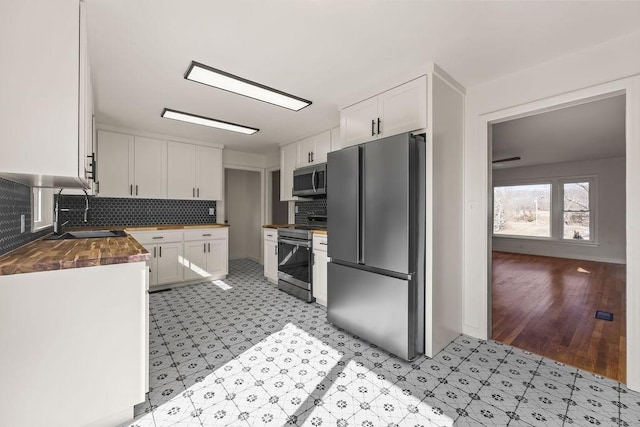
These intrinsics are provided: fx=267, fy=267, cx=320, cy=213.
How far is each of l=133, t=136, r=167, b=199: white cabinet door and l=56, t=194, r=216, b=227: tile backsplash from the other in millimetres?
308

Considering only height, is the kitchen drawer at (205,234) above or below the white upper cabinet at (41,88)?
below

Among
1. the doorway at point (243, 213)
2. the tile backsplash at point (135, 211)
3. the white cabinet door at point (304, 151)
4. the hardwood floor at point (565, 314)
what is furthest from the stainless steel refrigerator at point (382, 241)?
the doorway at point (243, 213)

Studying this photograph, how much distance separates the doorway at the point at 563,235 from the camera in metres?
2.60

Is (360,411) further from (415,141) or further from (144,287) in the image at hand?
(415,141)

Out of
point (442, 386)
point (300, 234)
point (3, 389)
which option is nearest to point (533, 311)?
point (442, 386)

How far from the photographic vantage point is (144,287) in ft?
5.08

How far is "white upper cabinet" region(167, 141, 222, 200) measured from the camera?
4.43 meters

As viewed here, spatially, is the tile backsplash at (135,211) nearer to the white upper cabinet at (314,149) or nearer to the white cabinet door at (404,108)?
the white upper cabinet at (314,149)

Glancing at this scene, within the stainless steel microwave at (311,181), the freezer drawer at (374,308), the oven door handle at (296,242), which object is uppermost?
the stainless steel microwave at (311,181)

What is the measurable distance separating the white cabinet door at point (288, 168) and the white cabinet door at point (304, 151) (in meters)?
0.09

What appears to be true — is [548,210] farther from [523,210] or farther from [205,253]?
[205,253]

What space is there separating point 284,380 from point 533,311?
3.17 meters

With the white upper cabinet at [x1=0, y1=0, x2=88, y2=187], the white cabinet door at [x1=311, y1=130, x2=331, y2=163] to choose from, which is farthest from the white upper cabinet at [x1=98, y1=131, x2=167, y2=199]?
the white upper cabinet at [x1=0, y1=0, x2=88, y2=187]

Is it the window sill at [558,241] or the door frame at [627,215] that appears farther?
the window sill at [558,241]
